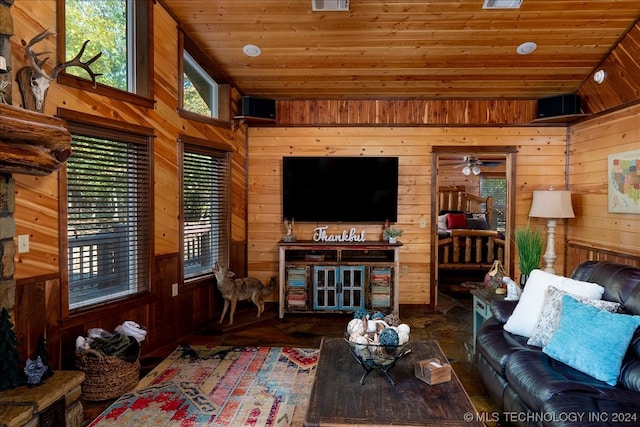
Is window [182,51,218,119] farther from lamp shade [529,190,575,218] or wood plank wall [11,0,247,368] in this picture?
lamp shade [529,190,575,218]

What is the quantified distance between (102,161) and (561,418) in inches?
131

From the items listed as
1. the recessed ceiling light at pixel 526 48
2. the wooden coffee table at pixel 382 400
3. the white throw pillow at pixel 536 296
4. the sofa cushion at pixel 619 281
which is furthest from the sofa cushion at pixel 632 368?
the recessed ceiling light at pixel 526 48

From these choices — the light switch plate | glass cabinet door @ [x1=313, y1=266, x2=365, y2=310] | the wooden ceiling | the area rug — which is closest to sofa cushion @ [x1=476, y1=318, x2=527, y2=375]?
the area rug

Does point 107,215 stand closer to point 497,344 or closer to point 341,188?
point 341,188

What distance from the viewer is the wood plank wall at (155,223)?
2.46 metres

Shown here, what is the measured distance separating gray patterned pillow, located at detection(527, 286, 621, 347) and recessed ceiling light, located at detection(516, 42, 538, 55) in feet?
8.48

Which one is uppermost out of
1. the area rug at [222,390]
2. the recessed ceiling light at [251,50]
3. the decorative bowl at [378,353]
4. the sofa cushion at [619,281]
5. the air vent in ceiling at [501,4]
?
the air vent in ceiling at [501,4]

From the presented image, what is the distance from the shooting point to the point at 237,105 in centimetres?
485

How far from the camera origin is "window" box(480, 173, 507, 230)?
31.2ft

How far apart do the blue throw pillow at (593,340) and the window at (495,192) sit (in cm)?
778

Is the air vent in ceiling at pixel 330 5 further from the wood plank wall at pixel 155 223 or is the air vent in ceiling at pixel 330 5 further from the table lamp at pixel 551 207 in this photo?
the table lamp at pixel 551 207

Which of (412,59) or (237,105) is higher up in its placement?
(412,59)

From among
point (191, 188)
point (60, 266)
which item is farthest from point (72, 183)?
point (191, 188)

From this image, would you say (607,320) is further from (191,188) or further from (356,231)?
(191,188)
